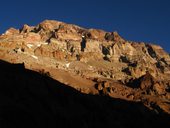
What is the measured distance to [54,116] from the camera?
97.5 metres

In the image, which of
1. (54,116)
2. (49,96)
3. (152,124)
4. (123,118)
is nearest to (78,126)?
(54,116)

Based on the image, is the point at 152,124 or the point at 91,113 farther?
the point at 152,124

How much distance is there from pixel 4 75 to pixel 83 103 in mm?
29763

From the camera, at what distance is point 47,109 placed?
4033 inches

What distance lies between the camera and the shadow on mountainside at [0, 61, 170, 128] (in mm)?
83562

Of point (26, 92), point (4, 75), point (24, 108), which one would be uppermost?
point (4, 75)

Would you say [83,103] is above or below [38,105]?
above

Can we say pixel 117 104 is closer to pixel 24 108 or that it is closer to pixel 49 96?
pixel 49 96

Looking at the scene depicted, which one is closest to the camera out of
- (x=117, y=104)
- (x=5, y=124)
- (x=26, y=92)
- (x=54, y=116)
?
(x=5, y=124)

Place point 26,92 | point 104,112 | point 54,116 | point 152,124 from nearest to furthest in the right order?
point 54,116 < point 26,92 < point 104,112 < point 152,124

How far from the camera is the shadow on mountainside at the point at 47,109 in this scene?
8356 centimetres

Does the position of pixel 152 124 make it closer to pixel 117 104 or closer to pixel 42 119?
pixel 117 104

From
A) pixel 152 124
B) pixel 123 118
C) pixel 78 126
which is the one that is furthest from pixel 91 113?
pixel 152 124

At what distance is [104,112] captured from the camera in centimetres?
13050
